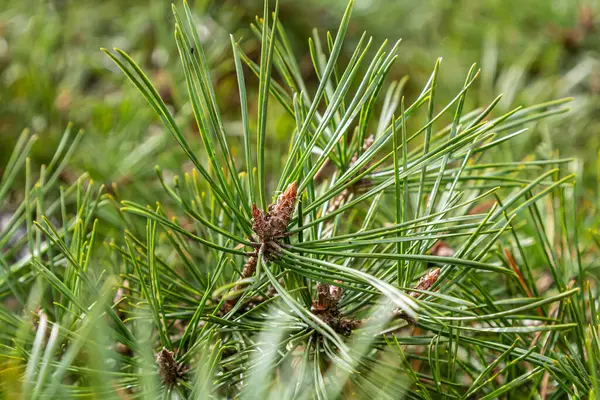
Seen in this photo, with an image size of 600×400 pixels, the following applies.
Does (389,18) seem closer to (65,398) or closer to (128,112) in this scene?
(128,112)

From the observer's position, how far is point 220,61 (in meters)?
0.84

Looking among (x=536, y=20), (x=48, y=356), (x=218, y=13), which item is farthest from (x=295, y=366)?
(x=536, y=20)

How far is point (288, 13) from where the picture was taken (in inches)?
39.2

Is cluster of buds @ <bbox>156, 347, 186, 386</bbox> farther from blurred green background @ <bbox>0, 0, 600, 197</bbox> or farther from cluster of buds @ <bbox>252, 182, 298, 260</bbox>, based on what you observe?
blurred green background @ <bbox>0, 0, 600, 197</bbox>

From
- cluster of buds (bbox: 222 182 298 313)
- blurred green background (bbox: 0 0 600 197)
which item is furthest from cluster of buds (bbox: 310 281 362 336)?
blurred green background (bbox: 0 0 600 197)

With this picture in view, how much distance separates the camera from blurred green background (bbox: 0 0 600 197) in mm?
689

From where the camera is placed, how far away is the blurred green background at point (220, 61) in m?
0.69

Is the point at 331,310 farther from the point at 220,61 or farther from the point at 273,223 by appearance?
the point at 220,61

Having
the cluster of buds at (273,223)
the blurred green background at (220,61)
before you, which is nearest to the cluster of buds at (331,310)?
the cluster of buds at (273,223)

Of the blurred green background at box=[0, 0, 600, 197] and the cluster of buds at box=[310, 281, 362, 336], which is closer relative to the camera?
the cluster of buds at box=[310, 281, 362, 336]

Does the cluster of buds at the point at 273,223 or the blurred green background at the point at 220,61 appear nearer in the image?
the cluster of buds at the point at 273,223

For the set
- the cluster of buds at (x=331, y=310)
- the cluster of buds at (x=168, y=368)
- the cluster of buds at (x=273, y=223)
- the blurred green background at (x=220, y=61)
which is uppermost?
the blurred green background at (x=220, y=61)

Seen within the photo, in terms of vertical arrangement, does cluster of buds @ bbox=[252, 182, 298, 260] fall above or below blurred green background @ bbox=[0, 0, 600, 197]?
below

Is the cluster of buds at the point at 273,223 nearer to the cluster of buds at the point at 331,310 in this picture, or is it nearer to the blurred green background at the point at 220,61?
the cluster of buds at the point at 331,310
